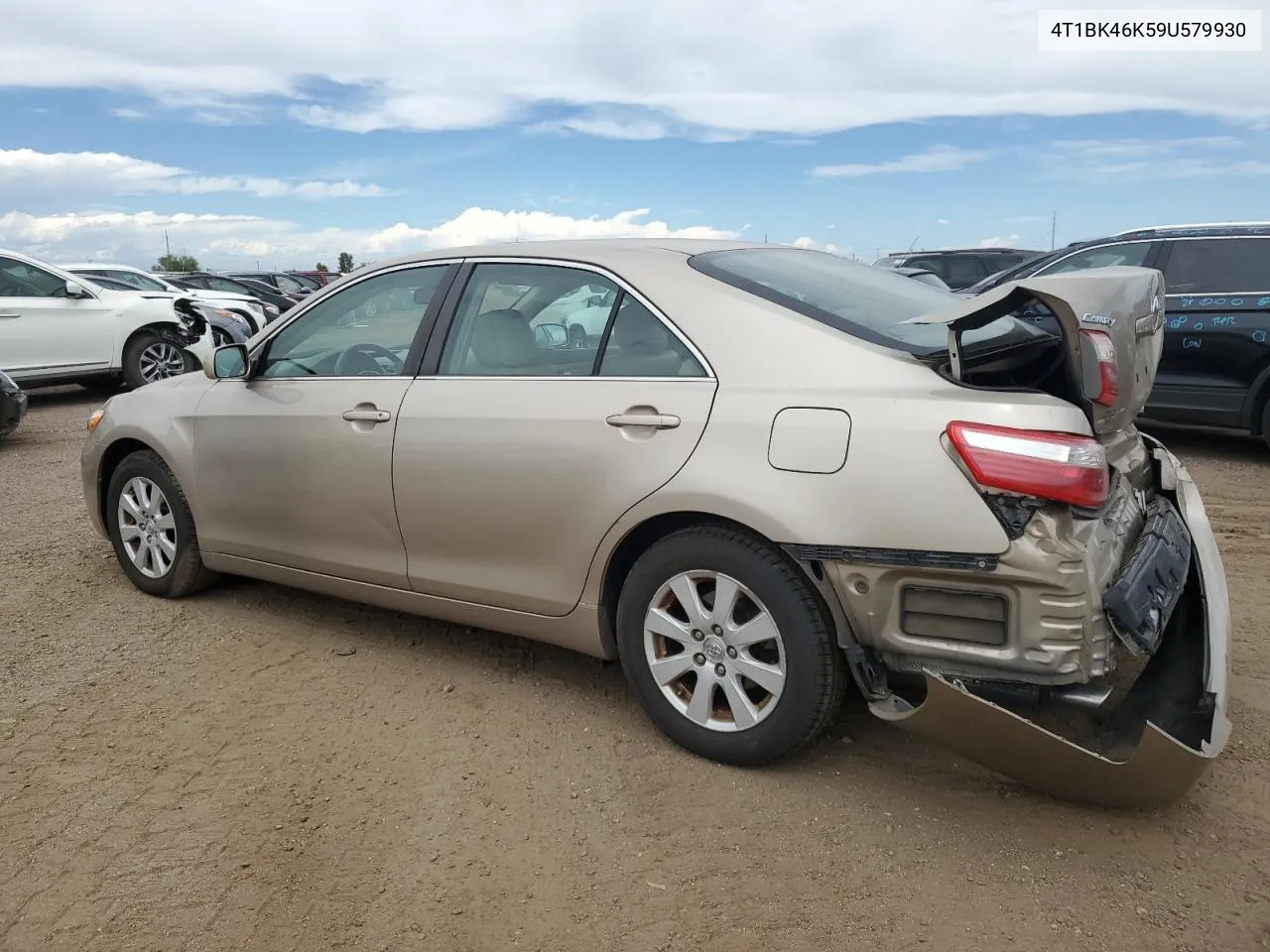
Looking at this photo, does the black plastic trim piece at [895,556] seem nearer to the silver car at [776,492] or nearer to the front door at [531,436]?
the silver car at [776,492]

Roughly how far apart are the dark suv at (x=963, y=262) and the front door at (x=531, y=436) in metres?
12.8

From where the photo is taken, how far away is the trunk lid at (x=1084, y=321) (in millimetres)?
2650

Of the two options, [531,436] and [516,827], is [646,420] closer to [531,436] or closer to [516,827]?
[531,436]

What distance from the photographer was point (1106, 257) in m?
7.93

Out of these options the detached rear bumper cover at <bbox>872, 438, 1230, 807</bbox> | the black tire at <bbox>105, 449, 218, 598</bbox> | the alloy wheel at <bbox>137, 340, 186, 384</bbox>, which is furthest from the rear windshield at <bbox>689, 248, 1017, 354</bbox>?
the alloy wheel at <bbox>137, 340, 186, 384</bbox>

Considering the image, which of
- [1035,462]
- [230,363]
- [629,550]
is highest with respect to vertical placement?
[230,363]

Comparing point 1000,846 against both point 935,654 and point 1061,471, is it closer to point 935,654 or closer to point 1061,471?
point 935,654

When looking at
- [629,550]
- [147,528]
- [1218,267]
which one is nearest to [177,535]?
[147,528]

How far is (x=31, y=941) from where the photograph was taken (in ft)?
8.09

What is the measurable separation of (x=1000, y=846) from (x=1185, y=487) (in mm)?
1590

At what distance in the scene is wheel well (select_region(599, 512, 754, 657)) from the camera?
3031 millimetres

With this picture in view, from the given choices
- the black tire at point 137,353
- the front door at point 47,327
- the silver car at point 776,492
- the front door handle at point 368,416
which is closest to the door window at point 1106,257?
the silver car at point 776,492

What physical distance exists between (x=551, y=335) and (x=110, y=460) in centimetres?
265

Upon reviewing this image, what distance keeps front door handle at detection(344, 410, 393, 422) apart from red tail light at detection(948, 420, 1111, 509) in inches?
80.9
